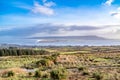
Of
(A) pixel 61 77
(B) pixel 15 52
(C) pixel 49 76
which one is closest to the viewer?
(A) pixel 61 77

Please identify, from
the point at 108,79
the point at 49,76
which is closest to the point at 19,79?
the point at 49,76

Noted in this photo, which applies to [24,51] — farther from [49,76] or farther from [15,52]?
[49,76]

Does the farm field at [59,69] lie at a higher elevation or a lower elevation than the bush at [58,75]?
lower

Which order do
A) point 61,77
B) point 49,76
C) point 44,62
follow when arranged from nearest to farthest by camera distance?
point 61,77, point 49,76, point 44,62

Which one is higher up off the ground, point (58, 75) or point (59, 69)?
point (59, 69)

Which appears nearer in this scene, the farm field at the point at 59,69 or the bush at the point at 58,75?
the bush at the point at 58,75

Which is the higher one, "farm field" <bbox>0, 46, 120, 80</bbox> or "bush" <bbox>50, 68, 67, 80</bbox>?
"bush" <bbox>50, 68, 67, 80</bbox>

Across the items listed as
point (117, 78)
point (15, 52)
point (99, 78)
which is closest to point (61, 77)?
point (99, 78)

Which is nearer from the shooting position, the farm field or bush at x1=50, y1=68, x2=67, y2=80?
bush at x1=50, y1=68, x2=67, y2=80

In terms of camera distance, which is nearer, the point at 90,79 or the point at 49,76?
the point at 90,79

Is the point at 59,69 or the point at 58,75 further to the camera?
the point at 59,69
